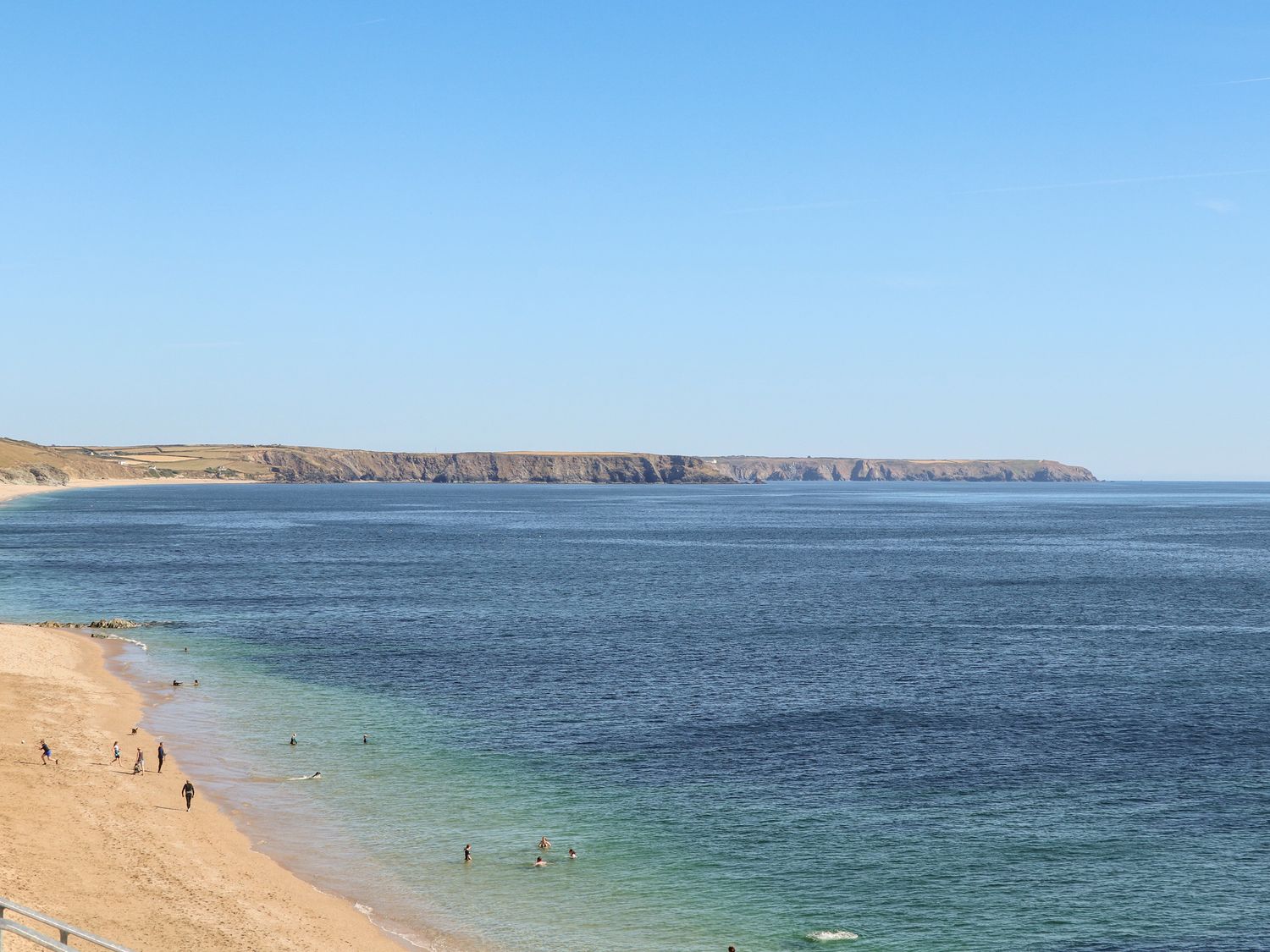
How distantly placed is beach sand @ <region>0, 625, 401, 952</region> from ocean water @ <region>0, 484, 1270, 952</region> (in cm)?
199

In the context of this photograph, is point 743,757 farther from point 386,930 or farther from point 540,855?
point 386,930

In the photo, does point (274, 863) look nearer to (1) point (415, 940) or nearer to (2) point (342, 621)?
(1) point (415, 940)

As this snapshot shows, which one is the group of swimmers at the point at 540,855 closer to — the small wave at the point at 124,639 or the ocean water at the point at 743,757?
the ocean water at the point at 743,757

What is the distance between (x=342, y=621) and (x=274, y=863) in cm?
6381

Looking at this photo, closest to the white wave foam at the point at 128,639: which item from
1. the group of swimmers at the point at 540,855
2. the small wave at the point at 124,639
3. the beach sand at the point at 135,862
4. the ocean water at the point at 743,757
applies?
the small wave at the point at 124,639

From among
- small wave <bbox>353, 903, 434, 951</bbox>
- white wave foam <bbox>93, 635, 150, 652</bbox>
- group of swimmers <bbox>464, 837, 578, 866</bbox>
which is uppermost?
white wave foam <bbox>93, 635, 150, 652</bbox>

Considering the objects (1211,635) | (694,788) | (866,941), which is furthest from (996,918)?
(1211,635)

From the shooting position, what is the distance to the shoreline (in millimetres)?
38031

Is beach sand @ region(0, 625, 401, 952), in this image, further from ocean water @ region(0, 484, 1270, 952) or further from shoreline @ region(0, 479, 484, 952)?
ocean water @ region(0, 484, 1270, 952)

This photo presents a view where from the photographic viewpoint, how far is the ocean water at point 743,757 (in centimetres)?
4150

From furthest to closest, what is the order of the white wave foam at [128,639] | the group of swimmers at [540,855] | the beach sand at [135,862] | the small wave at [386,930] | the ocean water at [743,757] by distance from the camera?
the white wave foam at [128,639] < the group of swimmers at [540,855] < the ocean water at [743,757] < the small wave at [386,930] < the beach sand at [135,862]

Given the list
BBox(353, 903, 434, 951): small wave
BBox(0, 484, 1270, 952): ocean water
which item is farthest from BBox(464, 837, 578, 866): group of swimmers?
BBox(353, 903, 434, 951): small wave

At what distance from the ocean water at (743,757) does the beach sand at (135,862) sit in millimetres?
1986

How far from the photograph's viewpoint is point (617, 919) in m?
40.7
